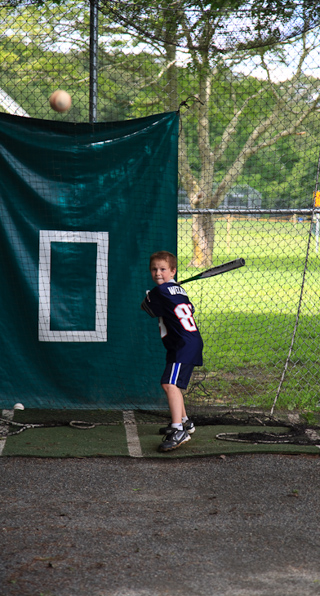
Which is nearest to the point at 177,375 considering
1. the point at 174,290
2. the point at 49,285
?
the point at 174,290

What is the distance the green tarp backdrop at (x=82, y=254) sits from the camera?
16.9 ft

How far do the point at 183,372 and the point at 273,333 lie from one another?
4.00m

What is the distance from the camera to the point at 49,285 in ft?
17.1

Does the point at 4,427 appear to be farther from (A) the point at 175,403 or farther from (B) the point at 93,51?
(B) the point at 93,51

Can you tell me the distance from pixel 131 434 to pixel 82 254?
161 cm

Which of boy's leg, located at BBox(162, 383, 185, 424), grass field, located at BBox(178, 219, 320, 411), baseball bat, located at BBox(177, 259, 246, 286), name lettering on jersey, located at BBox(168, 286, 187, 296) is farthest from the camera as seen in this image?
grass field, located at BBox(178, 219, 320, 411)

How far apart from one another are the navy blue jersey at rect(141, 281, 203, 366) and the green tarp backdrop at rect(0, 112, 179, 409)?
2.56 ft

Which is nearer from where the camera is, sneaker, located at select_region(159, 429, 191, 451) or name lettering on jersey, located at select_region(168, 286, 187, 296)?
sneaker, located at select_region(159, 429, 191, 451)

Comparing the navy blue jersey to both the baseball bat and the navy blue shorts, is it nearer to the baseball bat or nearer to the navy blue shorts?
the navy blue shorts

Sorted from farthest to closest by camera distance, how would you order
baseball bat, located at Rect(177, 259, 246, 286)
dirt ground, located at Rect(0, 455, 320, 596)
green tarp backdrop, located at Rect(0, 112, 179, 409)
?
green tarp backdrop, located at Rect(0, 112, 179, 409) < baseball bat, located at Rect(177, 259, 246, 286) < dirt ground, located at Rect(0, 455, 320, 596)

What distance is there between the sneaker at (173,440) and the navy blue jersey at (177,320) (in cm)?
50

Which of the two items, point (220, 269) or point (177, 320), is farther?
point (220, 269)

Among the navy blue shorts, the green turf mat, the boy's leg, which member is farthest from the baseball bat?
the green turf mat

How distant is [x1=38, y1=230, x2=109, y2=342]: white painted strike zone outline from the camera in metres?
5.18
